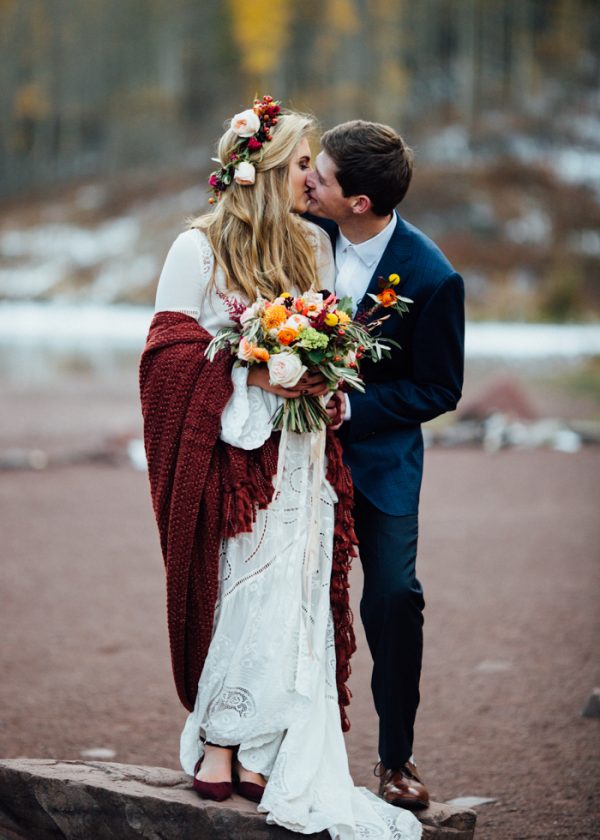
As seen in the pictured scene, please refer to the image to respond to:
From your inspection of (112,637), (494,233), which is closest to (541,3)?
(494,233)

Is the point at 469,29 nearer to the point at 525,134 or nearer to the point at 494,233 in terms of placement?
the point at 525,134

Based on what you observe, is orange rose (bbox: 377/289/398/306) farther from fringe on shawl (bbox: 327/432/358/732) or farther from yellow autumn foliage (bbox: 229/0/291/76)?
yellow autumn foliage (bbox: 229/0/291/76)

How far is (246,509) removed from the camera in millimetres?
3598

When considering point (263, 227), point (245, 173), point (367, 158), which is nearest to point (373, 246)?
point (367, 158)

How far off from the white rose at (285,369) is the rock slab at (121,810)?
1315 millimetres

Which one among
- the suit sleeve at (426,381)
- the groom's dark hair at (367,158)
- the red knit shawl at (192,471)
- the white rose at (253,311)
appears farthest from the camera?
the suit sleeve at (426,381)

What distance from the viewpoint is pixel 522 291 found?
1196 inches

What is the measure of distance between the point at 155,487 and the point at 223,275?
71cm

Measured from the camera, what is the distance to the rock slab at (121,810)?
351 cm

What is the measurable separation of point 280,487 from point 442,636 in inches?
142

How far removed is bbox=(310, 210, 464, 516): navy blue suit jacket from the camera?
382 cm

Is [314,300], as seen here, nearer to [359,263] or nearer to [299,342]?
[299,342]

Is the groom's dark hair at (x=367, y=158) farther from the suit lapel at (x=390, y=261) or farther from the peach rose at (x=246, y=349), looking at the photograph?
the peach rose at (x=246, y=349)

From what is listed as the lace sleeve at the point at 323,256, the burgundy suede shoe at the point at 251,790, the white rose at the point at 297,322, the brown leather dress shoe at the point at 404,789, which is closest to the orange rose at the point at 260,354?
the white rose at the point at 297,322
